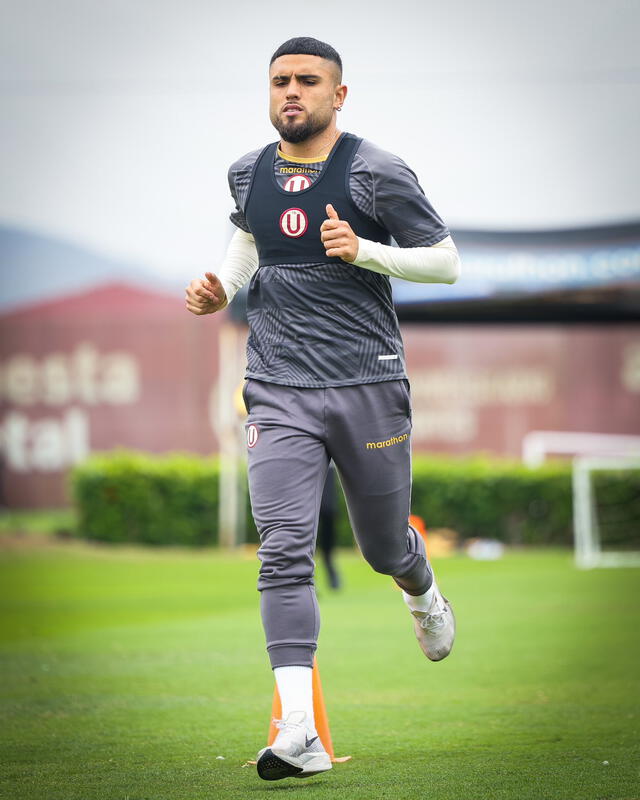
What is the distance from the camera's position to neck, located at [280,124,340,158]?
4012 millimetres

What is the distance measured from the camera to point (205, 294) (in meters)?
4.14

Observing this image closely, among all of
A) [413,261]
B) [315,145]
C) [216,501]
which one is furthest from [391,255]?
[216,501]

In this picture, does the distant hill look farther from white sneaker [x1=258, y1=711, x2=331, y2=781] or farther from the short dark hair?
white sneaker [x1=258, y1=711, x2=331, y2=781]

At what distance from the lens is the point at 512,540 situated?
1780 cm

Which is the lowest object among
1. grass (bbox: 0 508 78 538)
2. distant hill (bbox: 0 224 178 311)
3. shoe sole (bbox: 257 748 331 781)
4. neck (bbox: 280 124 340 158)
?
grass (bbox: 0 508 78 538)

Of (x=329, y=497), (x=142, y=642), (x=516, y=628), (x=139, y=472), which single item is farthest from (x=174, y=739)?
(x=139, y=472)

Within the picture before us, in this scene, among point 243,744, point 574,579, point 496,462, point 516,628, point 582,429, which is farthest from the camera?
point 582,429

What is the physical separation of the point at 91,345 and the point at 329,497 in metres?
12.2

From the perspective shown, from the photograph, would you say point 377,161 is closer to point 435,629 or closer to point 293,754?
point 435,629

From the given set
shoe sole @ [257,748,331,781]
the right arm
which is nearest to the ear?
the right arm

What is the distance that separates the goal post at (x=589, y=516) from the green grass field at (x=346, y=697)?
3.95 metres

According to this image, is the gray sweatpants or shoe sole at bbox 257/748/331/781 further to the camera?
the gray sweatpants

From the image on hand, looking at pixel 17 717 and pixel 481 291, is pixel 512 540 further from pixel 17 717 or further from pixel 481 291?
pixel 17 717

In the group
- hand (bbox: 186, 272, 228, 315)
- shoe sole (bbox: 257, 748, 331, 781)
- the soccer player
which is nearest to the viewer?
shoe sole (bbox: 257, 748, 331, 781)
